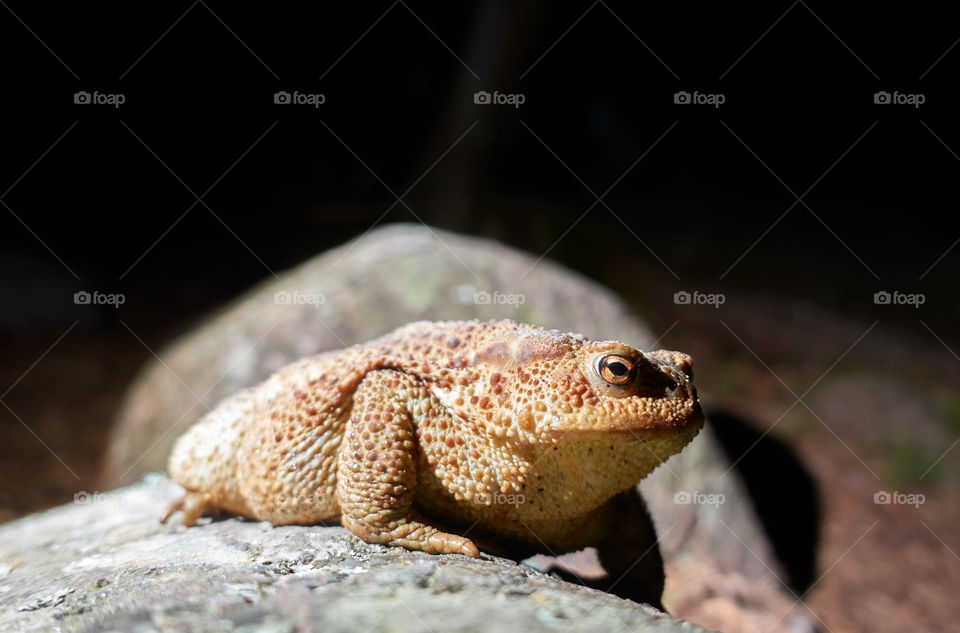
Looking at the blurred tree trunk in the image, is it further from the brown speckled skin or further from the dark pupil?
the dark pupil

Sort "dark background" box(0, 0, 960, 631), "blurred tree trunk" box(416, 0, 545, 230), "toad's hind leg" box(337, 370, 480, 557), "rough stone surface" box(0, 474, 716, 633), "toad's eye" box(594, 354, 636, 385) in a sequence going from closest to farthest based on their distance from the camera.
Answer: "rough stone surface" box(0, 474, 716, 633), "toad's eye" box(594, 354, 636, 385), "toad's hind leg" box(337, 370, 480, 557), "blurred tree trunk" box(416, 0, 545, 230), "dark background" box(0, 0, 960, 631)

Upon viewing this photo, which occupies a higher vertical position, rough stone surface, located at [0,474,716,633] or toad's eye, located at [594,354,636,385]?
toad's eye, located at [594,354,636,385]

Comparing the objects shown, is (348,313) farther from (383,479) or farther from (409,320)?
(383,479)

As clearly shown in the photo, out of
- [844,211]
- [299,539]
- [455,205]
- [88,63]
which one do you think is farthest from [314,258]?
[844,211]

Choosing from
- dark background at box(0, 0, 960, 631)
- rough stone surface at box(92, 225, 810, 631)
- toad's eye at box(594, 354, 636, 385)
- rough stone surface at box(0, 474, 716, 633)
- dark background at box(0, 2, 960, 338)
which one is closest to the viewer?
rough stone surface at box(0, 474, 716, 633)

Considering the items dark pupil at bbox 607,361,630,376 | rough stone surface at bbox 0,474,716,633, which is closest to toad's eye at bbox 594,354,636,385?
dark pupil at bbox 607,361,630,376

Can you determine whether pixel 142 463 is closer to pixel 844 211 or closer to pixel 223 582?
pixel 223 582

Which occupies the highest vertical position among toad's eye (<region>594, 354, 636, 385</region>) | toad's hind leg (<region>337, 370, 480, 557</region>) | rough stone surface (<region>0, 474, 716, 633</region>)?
toad's eye (<region>594, 354, 636, 385</region>)

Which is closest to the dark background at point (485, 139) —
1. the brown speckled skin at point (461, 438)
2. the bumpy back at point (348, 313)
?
the bumpy back at point (348, 313)
